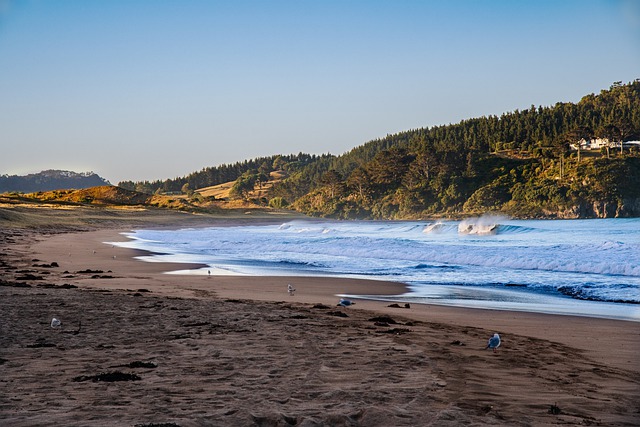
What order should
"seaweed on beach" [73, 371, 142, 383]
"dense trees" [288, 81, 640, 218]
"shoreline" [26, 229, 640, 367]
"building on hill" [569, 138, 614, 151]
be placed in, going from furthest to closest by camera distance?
"building on hill" [569, 138, 614, 151]
"dense trees" [288, 81, 640, 218]
"shoreline" [26, 229, 640, 367]
"seaweed on beach" [73, 371, 142, 383]

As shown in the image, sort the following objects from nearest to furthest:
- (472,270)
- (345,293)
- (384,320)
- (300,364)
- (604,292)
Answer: (300,364) < (384,320) < (604,292) < (345,293) < (472,270)

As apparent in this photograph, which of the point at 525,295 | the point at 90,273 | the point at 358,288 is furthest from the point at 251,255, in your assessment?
the point at 525,295

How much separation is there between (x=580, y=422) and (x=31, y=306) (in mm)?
9400

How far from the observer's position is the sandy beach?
4.71 metres

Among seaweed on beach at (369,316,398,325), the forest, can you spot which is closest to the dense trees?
the forest

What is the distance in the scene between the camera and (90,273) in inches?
741

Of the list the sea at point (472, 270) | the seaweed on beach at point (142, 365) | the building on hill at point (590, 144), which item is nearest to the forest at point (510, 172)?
the building on hill at point (590, 144)

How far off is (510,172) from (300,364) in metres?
A: 109

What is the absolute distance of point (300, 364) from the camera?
6.48 meters

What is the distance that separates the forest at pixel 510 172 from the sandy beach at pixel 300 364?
86.9 m

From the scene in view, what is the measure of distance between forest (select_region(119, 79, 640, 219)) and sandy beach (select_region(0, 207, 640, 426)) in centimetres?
8686

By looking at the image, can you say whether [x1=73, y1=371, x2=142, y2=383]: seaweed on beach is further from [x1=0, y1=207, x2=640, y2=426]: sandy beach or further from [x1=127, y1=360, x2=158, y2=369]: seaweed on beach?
[x1=127, y1=360, x2=158, y2=369]: seaweed on beach

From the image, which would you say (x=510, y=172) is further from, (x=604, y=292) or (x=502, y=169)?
(x=604, y=292)

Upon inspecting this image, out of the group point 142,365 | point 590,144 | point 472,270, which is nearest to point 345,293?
point 472,270
